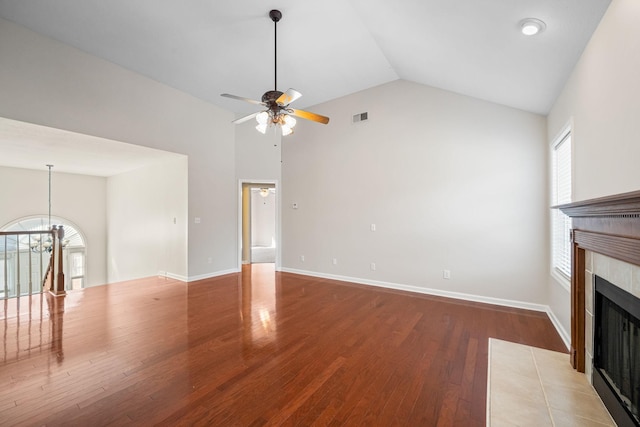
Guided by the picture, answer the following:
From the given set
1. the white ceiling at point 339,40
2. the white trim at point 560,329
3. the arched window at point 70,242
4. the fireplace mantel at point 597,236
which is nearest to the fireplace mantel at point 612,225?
the fireplace mantel at point 597,236

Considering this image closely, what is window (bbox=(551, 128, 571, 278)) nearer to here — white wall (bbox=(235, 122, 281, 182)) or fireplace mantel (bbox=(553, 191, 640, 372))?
fireplace mantel (bbox=(553, 191, 640, 372))

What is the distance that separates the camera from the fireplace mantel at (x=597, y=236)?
141 centimetres

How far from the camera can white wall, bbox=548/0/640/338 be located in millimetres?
1566

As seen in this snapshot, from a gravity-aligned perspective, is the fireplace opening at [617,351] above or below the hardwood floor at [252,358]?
above

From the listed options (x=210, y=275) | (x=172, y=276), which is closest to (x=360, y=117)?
(x=210, y=275)

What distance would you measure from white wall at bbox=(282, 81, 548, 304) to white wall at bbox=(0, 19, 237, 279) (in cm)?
152

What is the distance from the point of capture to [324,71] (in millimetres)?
4664

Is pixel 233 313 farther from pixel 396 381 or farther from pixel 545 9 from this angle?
pixel 545 9

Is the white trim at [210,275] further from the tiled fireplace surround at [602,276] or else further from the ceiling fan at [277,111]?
the tiled fireplace surround at [602,276]

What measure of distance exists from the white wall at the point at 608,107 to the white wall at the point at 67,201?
10.1 meters

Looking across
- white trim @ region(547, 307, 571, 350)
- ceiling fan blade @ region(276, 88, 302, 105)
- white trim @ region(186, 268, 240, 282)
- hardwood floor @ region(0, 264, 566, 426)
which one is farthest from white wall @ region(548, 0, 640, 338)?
white trim @ region(186, 268, 240, 282)

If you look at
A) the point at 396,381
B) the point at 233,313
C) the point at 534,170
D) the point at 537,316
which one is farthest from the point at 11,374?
the point at 534,170

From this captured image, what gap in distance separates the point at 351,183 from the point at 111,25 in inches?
165

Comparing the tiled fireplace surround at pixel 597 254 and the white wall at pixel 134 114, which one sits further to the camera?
the white wall at pixel 134 114
